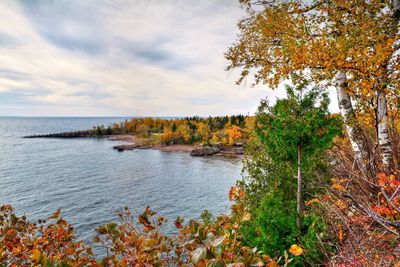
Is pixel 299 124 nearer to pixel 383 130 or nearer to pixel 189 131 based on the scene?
pixel 383 130

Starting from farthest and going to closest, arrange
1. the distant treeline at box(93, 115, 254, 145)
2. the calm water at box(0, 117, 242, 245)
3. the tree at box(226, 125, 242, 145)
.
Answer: the distant treeline at box(93, 115, 254, 145) < the calm water at box(0, 117, 242, 245) < the tree at box(226, 125, 242, 145)

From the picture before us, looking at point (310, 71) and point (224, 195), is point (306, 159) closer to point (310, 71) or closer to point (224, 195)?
point (310, 71)

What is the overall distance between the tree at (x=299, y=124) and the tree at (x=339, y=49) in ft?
1.48

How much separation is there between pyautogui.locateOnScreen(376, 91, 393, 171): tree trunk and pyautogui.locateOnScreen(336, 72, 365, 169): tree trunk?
464 millimetres

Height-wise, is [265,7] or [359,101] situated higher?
[265,7]

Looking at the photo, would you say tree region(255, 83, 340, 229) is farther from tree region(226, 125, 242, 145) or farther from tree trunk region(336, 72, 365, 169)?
tree region(226, 125, 242, 145)

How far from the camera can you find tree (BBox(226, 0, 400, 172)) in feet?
16.6

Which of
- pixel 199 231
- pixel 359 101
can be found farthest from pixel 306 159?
pixel 199 231

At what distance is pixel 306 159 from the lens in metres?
7.34

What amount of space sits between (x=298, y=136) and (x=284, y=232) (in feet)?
9.25

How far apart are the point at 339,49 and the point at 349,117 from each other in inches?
87.4

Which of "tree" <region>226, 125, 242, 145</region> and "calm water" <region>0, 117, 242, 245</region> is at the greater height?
"tree" <region>226, 125, 242, 145</region>

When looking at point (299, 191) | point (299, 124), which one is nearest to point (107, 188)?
point (299, 191)

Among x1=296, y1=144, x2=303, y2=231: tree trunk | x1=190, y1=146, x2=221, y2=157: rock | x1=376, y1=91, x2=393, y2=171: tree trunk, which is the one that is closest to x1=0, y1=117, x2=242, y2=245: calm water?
x1=190, y1=146, x2=221, y2=157: rock
